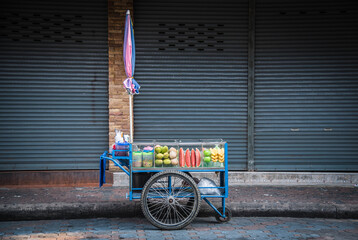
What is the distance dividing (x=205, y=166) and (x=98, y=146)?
3.61m

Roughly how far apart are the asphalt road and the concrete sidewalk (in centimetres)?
18

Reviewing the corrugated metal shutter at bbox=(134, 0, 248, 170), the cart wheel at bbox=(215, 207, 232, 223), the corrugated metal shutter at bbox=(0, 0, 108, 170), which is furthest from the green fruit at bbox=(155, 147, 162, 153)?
the corrugated metal shutter at bbox=(0, 0, 108, 170)

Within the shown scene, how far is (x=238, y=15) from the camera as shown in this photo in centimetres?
875

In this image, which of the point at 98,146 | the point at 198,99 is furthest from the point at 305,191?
the point at 98,146

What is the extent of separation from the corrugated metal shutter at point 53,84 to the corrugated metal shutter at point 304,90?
3746 millimetres

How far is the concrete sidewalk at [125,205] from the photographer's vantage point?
20.8 feet

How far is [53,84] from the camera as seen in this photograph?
334 inches

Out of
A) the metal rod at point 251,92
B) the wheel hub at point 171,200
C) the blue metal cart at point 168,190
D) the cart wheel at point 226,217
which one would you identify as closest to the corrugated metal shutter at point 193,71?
the metal rod at point 251,92

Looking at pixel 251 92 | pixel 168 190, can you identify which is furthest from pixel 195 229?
pixel 251 92

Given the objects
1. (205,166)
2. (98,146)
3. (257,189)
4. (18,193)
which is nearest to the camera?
(205,166)

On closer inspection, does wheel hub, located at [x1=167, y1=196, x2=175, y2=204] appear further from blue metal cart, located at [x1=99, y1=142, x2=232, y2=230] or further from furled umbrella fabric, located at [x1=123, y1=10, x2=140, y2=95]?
furled umbrella fabric, located at [x1=123, y1=10, x2=140, y2=95]

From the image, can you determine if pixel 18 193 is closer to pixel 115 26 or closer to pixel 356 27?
pixel 115 26

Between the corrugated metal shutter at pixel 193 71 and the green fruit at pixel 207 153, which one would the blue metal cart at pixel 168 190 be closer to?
the green fruit at pixel 207 153

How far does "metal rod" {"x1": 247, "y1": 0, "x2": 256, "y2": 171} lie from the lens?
870cm
